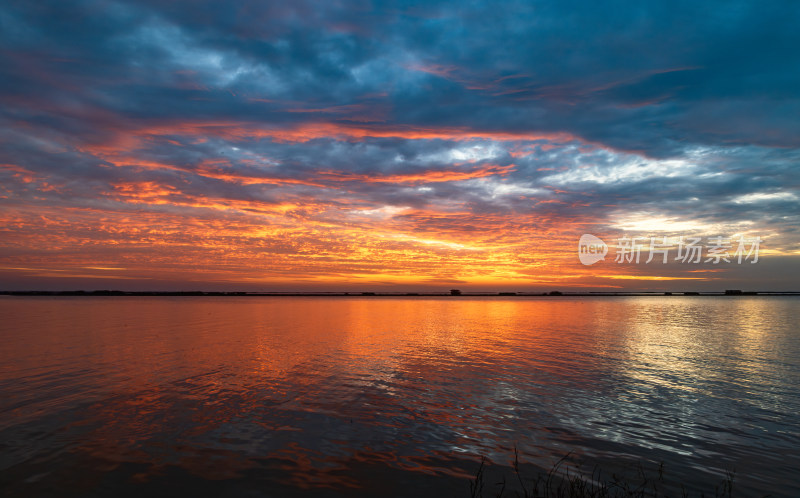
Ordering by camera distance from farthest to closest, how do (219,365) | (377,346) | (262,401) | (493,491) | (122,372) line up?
(377,346)
(219,365)
(122,372)
(262,401)
(493,491)

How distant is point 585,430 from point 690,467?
3482 mm

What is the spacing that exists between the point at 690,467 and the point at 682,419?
5.20 m

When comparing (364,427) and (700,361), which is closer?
(364,427)

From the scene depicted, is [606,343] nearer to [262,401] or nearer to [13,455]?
[262,401]

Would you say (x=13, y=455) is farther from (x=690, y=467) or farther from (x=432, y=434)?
(x=690, y=467)

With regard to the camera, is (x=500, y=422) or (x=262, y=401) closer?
(x=500, y=422)

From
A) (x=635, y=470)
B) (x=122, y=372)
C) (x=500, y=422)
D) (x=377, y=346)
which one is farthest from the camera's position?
(x=377, y=346)

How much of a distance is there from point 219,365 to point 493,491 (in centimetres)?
2141

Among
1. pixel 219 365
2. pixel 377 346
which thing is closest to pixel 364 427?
pixel 219 365

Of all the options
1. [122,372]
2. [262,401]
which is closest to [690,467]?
[262,401]

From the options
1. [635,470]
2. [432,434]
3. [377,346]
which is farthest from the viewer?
[377,346]

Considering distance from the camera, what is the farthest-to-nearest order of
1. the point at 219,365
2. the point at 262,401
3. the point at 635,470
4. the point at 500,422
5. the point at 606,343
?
the point at 606,343 → the point at 219,365 → the point at 262,401 → the point at 500,422 → the point at 635,470

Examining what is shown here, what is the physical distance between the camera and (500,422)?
15891 millimetres

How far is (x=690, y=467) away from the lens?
12000 millimetres
